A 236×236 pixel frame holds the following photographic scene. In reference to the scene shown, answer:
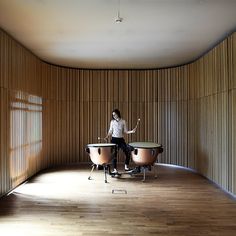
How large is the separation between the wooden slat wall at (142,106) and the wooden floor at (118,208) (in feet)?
1.92

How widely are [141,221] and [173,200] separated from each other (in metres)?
1.17

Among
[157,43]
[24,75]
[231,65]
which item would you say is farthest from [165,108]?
[24,75]

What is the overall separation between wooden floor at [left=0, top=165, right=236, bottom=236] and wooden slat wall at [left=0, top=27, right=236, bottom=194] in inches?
23.0

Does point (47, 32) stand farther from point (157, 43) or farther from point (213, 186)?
point (213, 186)

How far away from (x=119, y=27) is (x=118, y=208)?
2.99 metres

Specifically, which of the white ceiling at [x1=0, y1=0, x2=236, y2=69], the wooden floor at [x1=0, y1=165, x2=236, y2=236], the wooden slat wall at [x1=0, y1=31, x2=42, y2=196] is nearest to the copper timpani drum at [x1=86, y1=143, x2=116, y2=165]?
the wooden floor at [x1=0, y1=165, x2=236, y2=236]

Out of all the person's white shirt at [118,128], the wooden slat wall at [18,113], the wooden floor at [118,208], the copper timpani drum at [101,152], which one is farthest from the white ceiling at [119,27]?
the wooden floor at [118,208]

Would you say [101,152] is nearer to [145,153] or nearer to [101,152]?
[101,152]

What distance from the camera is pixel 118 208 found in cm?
443

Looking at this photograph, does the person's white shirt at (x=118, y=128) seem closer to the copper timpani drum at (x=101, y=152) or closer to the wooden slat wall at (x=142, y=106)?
the copper timpani drum at (x=101, y=152)

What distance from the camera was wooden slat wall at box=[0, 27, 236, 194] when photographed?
5.28 metres

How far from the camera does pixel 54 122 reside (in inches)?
328

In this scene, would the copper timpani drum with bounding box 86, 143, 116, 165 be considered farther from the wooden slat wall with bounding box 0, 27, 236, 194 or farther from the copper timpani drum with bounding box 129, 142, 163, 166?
the wooden slat wall with bounding box 0, 27, 236, 194

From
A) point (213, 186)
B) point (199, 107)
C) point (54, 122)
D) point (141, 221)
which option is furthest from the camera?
point (54, 122)
